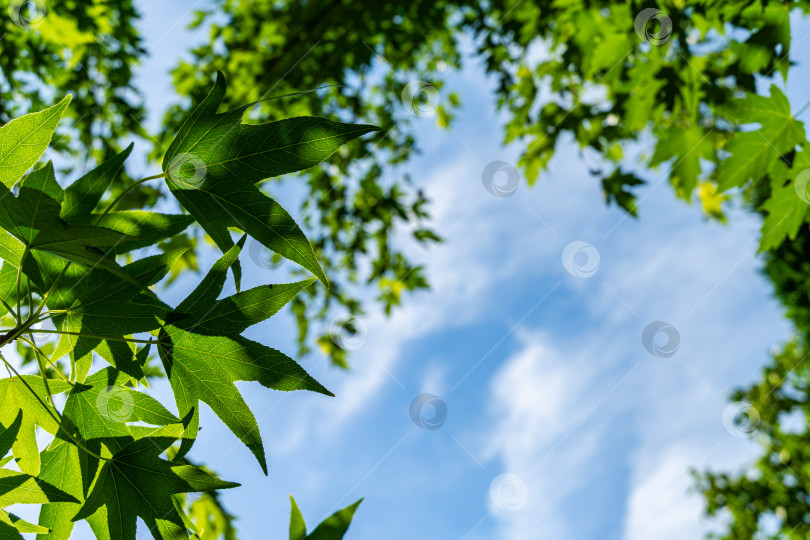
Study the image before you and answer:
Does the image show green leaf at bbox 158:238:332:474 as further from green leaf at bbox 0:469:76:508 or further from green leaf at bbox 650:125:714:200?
green leaf at bbox 650:125:714:200

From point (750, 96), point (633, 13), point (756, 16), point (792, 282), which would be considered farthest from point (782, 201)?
point (792, 282)

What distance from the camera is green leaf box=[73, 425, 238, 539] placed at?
2.91 feet

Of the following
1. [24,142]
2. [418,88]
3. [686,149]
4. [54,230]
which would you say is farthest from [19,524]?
[418,88]

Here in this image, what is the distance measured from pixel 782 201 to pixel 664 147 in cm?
96

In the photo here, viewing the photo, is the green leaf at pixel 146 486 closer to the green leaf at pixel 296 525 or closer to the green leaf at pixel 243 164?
the green leaf at pixel 296 525

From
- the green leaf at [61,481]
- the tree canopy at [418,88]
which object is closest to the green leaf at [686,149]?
the tree canopy at [418,88]

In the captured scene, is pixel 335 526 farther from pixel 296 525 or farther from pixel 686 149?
pixel 686 149

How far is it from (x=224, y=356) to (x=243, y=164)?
33cm

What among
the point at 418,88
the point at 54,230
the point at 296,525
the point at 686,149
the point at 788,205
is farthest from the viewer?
the point at 418,88

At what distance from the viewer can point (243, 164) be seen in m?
0.89

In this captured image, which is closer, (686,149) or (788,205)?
(788,205)

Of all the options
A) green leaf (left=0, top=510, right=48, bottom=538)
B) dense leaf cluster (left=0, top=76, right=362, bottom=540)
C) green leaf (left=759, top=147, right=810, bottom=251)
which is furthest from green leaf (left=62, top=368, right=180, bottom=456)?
green leaf (left=759, top=147, right=810, bottom=251)

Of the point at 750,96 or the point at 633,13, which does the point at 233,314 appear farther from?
the point at 633,13

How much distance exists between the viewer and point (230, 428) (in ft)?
3.01
